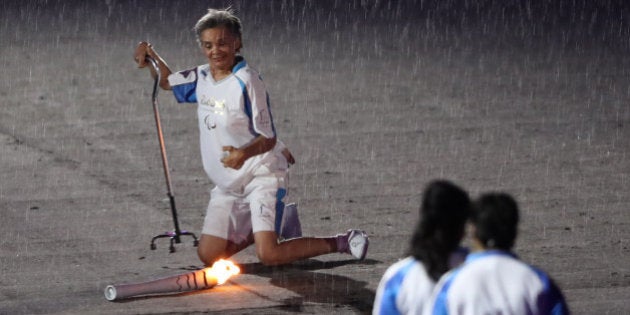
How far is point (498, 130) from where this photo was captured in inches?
511

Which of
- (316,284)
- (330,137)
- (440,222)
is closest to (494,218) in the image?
(440,222)

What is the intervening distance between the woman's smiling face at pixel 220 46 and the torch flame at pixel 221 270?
1.22 metres

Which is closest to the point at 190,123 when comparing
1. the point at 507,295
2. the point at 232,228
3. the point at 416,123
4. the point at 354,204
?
the point at 416,123

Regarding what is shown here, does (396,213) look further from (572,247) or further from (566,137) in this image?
(566,137)

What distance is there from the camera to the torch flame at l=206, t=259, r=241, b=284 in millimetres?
8547

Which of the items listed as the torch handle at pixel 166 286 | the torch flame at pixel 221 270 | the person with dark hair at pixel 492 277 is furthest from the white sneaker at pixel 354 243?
the person with dark hair at pixel 492 277

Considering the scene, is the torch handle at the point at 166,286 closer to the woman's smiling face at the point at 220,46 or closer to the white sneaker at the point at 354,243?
the white sneaker at the point at 354,243

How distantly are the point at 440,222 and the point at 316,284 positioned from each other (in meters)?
3.83

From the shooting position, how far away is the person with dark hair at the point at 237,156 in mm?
8664

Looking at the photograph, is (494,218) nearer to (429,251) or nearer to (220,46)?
(429,251)

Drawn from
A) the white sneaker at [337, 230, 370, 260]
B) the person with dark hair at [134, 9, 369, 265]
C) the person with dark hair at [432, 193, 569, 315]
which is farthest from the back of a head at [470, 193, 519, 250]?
the white sneaker at [337, 230, 370, 260]

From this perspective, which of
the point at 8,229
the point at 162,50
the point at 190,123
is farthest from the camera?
the point at 162,50

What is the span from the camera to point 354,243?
8.95 metres

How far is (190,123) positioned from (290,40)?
14.0ft
